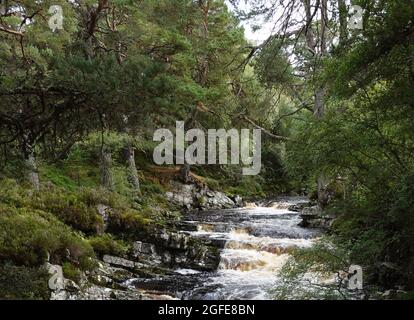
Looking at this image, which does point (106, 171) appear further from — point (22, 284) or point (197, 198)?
point (22, 284)

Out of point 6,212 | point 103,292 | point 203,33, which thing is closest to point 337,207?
point 103,292

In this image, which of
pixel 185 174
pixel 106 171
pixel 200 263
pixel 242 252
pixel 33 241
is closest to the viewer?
pixel 33 241

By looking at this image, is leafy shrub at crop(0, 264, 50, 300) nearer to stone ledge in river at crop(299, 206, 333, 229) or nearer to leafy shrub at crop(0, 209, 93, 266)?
leafy shrub at crop(0, 209, 93, 266)

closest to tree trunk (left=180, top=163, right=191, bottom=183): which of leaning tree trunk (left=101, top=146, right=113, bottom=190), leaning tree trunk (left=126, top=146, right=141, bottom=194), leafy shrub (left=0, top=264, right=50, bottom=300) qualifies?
leaning tree trunk (left=126, top=146, right=141, bottom=194)

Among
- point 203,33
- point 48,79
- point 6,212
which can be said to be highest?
point 203,33

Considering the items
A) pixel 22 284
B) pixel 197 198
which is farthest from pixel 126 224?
pixel 197 198

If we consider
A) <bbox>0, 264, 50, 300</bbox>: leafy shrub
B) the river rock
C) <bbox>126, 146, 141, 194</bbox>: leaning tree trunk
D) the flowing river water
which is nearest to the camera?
<bbox>0, 264, 50, 300</bbox>: leafy shrub

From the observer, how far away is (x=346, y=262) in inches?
224

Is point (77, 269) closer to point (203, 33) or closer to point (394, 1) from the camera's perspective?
point (394, 1)

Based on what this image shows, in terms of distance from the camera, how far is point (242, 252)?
1037 centimetres

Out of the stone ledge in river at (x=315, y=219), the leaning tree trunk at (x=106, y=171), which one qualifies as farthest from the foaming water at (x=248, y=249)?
the leaning tree trunk at (x=106, y=171)

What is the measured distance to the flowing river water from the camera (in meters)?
7.87

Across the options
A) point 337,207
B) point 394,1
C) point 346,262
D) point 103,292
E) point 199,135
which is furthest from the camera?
point 199,135

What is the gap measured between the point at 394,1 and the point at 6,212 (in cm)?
722
